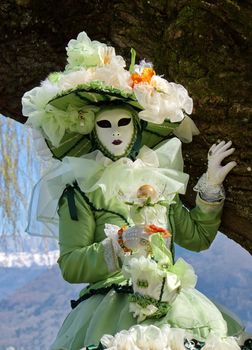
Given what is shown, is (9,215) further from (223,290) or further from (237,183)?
(223,290)

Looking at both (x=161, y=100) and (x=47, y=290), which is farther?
(x=47, y=290)

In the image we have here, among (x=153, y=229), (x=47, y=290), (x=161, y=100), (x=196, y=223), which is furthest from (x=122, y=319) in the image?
(x=47, y=290)

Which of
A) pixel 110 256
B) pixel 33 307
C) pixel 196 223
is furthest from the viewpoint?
pixel 33 307

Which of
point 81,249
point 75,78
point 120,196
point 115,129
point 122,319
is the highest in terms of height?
point 75,78

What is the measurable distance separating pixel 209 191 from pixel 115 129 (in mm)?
298

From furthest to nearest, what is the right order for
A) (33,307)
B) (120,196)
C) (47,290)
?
(47,290) → (33,307) → (120,196)

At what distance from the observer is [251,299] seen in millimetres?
6043

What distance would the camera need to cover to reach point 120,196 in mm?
2104

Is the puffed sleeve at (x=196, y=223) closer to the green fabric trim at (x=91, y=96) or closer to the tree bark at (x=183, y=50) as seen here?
the tree bark at (x=183, y=50)

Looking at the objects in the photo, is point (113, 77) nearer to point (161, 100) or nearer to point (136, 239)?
point (161, 100)

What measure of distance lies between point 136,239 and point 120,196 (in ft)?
0.72

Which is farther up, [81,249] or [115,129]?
[115,129]

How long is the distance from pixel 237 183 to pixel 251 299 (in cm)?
404

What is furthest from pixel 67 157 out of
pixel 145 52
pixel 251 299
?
pixel 251 299
